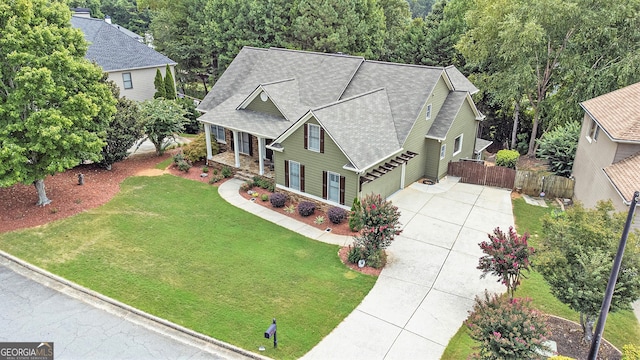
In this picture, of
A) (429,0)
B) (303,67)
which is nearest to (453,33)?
(303,67)

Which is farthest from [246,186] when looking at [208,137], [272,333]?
[272,333]

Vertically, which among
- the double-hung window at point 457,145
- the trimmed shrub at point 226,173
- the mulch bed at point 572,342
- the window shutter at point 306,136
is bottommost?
the mulch bed at point 572,342

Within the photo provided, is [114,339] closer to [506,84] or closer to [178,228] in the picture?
[178,228]

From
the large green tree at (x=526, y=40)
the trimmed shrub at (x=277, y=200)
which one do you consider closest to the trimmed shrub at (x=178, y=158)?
the trimmed shrub at (x=277, y=200)

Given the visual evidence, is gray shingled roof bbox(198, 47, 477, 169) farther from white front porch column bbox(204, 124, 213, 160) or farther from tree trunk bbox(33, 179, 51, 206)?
tree trunk bbox(33, 179, 51, 206)

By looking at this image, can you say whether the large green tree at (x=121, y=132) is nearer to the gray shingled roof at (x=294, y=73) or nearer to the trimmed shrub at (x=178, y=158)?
the trimmed shrub at (x=178, y=158)
